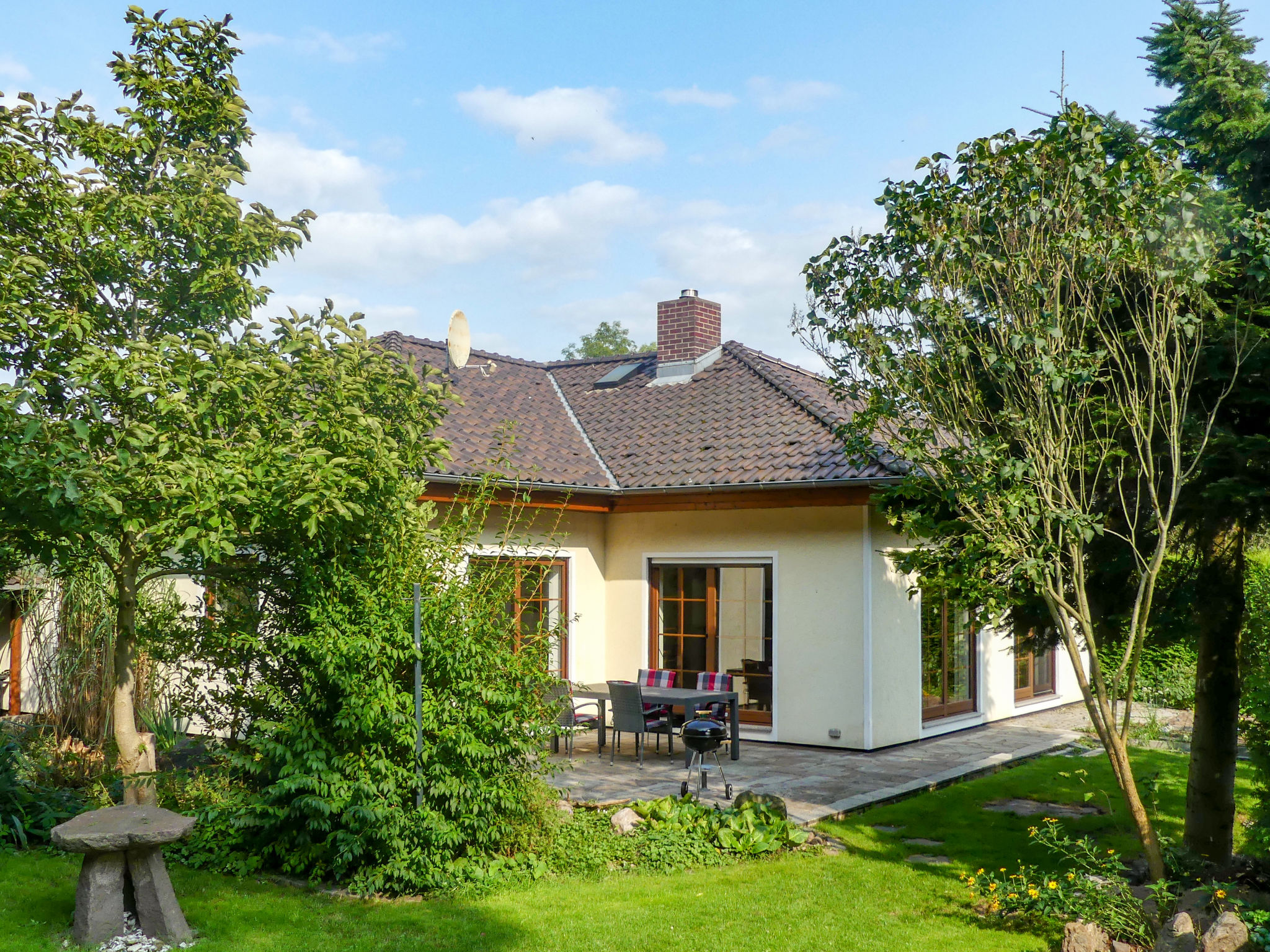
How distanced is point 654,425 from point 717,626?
3288 mm

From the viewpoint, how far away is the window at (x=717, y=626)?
41.9 feet

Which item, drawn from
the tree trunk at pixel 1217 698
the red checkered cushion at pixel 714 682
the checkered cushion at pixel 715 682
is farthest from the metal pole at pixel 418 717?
the red checkered cushion at pixel 714 682

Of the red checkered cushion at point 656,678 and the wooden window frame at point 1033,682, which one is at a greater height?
the red checkered cushion at point 656,678

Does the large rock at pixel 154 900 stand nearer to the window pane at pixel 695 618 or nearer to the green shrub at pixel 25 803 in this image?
the green shrub at pixel 25 803

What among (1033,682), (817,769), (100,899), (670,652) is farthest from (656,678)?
(100,899)

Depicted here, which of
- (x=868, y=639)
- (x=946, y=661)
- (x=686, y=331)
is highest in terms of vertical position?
(x=686, y=331)

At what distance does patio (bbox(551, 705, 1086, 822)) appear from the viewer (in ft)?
30.2

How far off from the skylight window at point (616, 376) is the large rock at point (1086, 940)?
40.8 feet

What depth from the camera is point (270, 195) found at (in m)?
7.53

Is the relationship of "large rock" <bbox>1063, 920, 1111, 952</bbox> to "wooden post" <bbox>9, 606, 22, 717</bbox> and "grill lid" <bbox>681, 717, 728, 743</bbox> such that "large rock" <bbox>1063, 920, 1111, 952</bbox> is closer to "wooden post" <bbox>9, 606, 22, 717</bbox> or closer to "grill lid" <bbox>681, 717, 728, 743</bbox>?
"grill lid" <bbox>681, 717, 728, 743</bbox>

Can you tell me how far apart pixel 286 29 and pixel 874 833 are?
8.00 metres

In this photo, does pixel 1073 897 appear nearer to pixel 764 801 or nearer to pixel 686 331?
pixel 764 801

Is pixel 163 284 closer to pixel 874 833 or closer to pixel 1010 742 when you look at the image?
pixel 874 833

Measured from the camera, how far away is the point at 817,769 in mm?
10727
